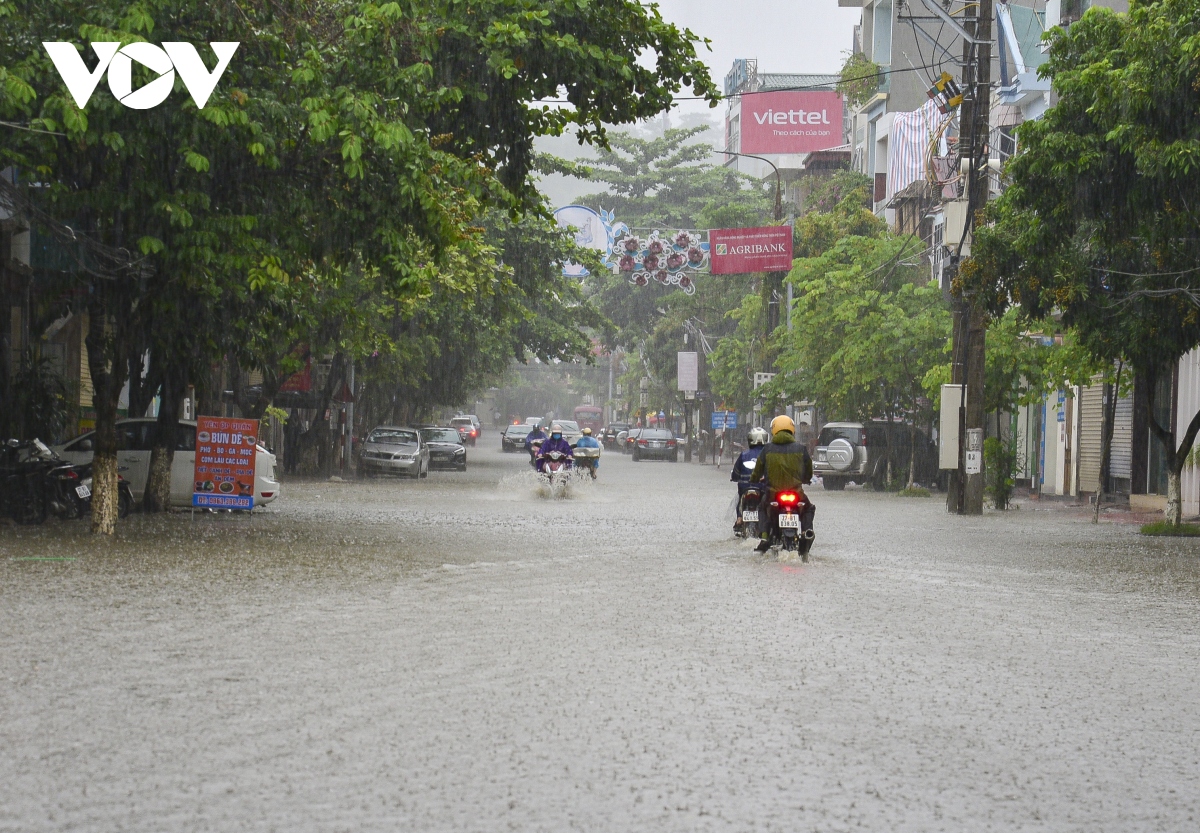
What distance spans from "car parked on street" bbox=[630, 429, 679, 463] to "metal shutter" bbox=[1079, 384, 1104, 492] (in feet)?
116

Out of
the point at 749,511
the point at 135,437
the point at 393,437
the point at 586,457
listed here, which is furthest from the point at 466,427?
the point at 749,511

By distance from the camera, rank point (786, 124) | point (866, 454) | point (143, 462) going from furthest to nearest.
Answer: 1. point (786, 124)
2. point (866, 454)
3. point (143, 462)

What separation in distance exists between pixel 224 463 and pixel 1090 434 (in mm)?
25126

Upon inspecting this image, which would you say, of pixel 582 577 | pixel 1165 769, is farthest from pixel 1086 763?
pixel 582 577

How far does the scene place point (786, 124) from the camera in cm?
7700

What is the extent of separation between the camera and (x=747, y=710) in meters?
8.21

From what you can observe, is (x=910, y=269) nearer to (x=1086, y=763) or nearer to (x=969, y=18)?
(x=969, y=18)

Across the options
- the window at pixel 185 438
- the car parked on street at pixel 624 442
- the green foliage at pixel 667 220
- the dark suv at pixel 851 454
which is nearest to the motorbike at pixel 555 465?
the window at pixel 185 438

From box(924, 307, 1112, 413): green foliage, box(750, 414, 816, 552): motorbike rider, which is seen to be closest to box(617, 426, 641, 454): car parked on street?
box(924, 307, 1112, 413): green foliage

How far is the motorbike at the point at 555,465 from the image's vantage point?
33.7m

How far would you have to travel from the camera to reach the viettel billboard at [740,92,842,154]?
76.4 m

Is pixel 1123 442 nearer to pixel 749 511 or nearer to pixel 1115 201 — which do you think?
pixel 1115 201

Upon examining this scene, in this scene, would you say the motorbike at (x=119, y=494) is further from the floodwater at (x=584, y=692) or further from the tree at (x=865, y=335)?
the tree at (x=865, y=335)

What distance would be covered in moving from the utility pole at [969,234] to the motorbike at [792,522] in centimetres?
1227
